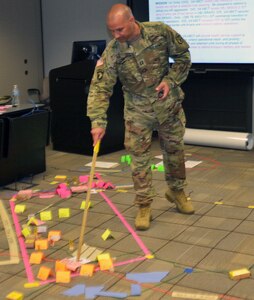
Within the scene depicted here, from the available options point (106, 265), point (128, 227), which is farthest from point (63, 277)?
point (128, 227)

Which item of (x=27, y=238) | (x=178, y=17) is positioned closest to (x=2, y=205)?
(x=27, y=238)

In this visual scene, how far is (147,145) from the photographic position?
134 inches

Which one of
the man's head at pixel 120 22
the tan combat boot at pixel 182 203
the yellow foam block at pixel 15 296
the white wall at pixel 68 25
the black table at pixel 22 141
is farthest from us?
the white wall at pixel 68 25

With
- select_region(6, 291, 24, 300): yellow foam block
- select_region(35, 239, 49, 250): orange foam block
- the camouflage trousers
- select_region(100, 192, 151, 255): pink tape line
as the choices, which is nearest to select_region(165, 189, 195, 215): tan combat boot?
the camouflage trousers

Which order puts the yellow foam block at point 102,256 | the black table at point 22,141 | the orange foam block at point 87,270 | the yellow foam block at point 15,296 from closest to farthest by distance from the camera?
the yellow foam block at point 15,296 < the orange foam block at point 87,270 < the yellow foam block at point 102,256 < the black table at point 22,141

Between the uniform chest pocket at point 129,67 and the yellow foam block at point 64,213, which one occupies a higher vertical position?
the uniform chest pocket at point 129,67

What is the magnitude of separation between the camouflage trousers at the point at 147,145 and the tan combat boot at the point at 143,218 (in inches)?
1.6

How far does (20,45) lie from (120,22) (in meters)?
4.18

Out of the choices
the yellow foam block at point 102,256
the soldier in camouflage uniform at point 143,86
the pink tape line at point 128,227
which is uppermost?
the soldier in camouflage uniform at point 143,86

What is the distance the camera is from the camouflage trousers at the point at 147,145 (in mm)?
3383

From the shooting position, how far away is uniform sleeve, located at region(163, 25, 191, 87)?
3292 millimetres

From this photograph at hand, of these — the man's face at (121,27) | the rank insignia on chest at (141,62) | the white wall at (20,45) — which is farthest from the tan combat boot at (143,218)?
the white wall at (20,45)

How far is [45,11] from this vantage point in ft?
23.5

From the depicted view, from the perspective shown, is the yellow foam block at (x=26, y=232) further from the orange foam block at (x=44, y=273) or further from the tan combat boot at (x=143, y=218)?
the tan combat boot at (x=143, y=218)
